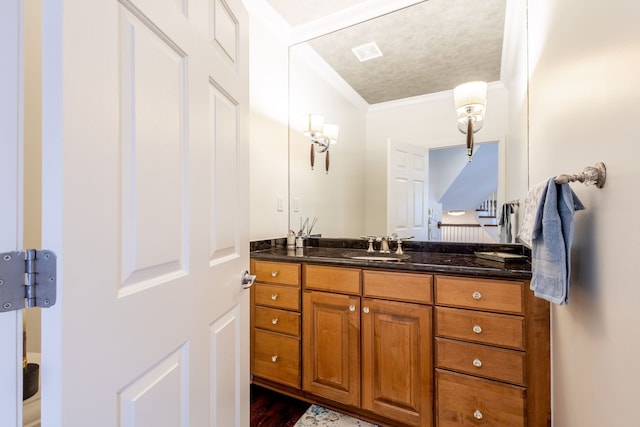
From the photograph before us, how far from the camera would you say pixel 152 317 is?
63cm

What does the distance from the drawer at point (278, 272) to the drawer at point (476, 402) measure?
35.7 inches

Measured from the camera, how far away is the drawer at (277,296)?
5.76ft

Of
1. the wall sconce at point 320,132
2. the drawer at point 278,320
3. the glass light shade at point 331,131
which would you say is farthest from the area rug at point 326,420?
the glass light shade at point 331,131

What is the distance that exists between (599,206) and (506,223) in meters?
1.23

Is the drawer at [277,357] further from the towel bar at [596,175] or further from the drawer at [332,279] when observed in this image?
the towel bar at [596,175]

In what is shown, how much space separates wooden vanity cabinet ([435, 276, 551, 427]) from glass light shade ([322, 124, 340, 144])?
1.52 m

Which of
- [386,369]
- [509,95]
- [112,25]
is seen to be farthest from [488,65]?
[112,25]

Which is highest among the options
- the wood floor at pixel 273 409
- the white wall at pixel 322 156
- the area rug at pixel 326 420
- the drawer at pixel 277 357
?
the white wall at pixel 322 156

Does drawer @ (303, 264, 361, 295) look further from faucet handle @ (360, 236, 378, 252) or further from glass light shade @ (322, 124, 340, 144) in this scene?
glass light shade @ (322, 124, 340, 144)

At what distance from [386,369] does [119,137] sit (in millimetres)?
1544

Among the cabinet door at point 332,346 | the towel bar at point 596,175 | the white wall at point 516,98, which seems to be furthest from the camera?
the white wall at point 516,98

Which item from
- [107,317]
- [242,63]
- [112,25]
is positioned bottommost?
[107,317]

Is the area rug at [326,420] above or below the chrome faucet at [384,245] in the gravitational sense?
below

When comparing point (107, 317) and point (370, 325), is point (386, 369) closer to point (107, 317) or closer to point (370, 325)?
point (370, 325)
